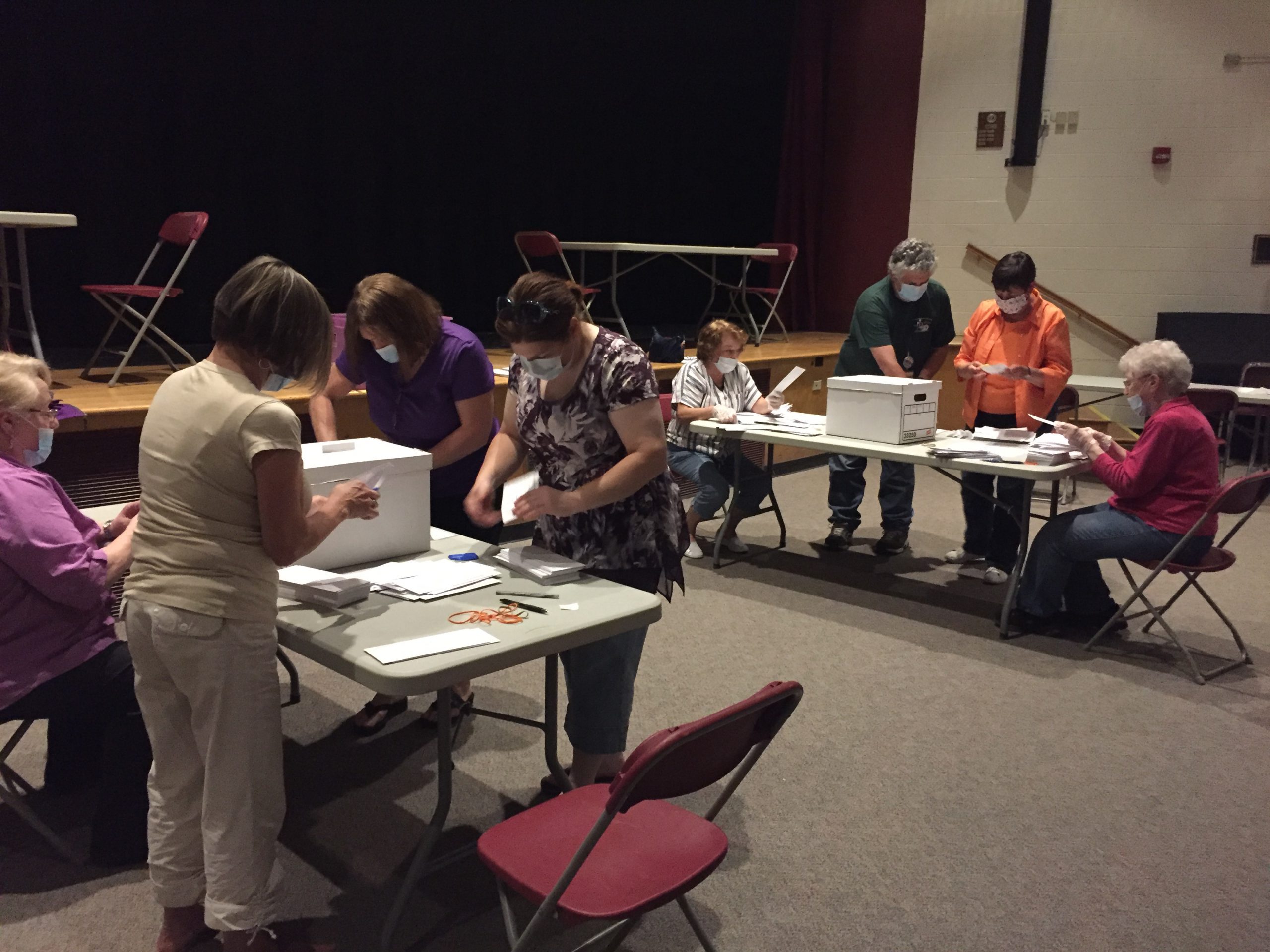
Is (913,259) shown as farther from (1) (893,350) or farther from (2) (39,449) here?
(2) (39,449)

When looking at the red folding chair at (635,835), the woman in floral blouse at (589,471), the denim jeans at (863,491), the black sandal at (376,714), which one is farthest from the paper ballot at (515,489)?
the denim jeans at (863,491)

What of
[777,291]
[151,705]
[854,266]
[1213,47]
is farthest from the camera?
[854,266]

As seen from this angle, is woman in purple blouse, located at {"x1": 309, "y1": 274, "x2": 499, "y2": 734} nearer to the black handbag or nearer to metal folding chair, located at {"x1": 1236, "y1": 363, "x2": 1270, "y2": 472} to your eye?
the black handbag

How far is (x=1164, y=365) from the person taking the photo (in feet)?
10.7

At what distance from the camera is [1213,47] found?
23.2 ft

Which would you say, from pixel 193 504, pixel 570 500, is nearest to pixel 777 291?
pixel 570 500

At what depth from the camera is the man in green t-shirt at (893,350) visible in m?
4.34

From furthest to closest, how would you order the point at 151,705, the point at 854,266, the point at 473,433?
the point at 854,266 → the point at 473,433 → the point at 151,705

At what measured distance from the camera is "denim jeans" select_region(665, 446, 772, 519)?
454cm

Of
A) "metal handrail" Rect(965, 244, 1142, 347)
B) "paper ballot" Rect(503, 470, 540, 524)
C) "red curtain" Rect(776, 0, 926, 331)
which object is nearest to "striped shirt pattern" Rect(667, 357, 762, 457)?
"paper ballot" Rect(503, 470, 540, 524)

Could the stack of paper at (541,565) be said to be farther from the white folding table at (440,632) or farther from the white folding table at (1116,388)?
the white folding table at (1116,388)

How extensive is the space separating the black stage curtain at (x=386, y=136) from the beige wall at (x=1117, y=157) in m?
1.89

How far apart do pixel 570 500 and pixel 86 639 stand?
3.40 feet

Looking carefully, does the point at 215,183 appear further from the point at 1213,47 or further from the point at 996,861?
the point at 1213,47
